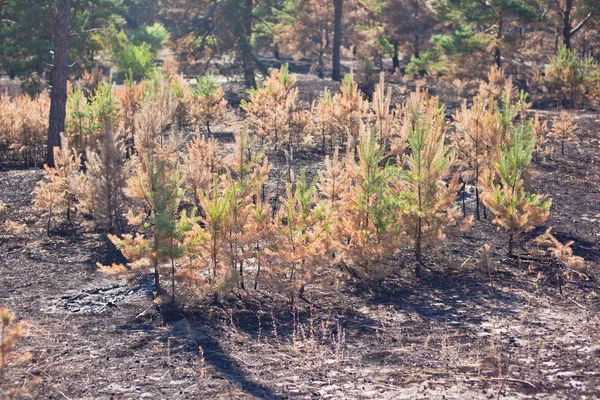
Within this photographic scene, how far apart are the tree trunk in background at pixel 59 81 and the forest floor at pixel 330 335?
4.14 m

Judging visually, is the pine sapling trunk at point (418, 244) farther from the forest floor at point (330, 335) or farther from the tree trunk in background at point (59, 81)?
the tree trunk in background at point (59, 81)

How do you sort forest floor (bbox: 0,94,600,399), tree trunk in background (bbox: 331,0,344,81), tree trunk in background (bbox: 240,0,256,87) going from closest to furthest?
forest floor (bbox: 0,94,600,399) → tree trunk in background (bbox: 240,0,256,87) → tree trunk in background (bbox: 331,0,344,81)

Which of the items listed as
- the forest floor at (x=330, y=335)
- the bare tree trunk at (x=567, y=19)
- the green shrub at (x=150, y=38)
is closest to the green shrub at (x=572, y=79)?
the bare tree trunk at (x=567, y=19)

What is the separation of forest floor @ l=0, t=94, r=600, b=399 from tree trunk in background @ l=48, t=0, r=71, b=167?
4.14 metres

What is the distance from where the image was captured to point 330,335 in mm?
6195

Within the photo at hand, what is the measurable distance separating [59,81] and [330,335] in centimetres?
849

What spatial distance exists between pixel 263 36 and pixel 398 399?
1261 inches

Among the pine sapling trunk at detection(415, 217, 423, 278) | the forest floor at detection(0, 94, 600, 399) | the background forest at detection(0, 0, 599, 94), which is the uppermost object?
the background forest at detection(0, 0, 599, 94)

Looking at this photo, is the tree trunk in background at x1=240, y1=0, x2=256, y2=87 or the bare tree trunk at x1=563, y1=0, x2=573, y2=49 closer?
the bare tree trunk at x1=563, y1=0, x2=573, y2=49

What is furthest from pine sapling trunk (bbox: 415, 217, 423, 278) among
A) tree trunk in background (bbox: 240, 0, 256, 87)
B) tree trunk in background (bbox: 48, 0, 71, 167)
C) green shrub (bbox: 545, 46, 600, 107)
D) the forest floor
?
tree trunk in background (bbox: 240, 0, 256, 87)

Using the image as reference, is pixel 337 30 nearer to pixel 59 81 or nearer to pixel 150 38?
pixel 59 81

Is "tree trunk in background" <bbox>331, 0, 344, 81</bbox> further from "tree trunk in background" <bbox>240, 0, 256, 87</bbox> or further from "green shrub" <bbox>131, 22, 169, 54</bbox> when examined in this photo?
"green shrub" <bbox>131, 22, 169, 54</bbox>

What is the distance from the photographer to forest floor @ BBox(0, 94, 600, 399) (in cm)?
520

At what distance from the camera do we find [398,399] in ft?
16.2
